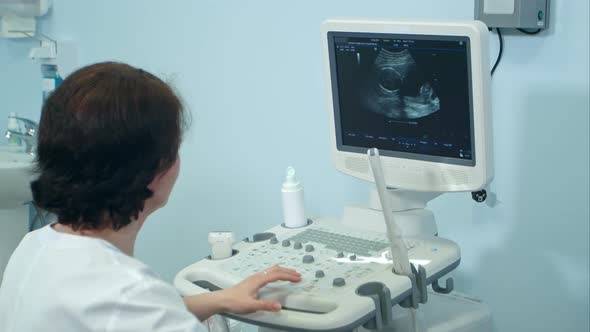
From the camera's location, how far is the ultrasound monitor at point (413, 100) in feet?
4.44

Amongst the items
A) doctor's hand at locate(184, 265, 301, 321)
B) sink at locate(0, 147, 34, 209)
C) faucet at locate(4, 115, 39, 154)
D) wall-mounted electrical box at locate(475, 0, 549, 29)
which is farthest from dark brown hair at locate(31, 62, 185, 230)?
faucet at locate(4, 115, 39, 154)

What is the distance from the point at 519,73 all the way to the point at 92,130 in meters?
0.95

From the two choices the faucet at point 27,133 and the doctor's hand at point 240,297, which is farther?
the faucet at point 27,133

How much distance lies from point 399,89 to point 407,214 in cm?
25

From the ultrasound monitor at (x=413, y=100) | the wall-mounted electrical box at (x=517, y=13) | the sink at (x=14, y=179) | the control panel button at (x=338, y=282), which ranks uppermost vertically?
the wall-mounted electrical box at (x=517, y=13)

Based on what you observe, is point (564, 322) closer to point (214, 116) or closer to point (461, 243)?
point (461, 243)

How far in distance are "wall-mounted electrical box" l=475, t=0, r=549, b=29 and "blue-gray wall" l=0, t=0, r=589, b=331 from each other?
3 cm

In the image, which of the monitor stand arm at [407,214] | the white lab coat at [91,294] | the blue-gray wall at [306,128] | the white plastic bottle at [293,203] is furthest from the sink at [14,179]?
the white lab coat at [91,294]

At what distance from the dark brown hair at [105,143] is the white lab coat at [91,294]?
0.06 meters

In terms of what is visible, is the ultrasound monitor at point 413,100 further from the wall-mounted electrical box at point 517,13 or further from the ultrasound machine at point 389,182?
the wall-mounted electrical box at point 517,13

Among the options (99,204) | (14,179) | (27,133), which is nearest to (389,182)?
(99,204)

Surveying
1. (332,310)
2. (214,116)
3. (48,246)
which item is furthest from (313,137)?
(48,246)

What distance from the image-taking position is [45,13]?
273 cm

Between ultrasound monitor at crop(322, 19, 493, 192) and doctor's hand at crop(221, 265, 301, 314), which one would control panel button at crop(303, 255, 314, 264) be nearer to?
doctor's hand at crop(221, 265, 301, 314)
